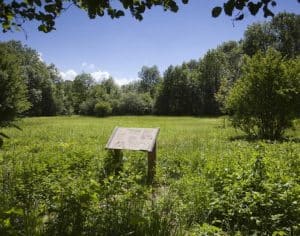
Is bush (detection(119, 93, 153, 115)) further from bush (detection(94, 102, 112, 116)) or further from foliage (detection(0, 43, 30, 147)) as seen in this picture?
foliage (detection(0, 43, 30, 147))

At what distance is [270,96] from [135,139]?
37.4ft

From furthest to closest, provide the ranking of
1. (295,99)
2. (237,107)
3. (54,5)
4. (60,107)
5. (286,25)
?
(60,107), (286,25), (237,107), (295,99), (54,5)

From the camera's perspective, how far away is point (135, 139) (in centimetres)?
930

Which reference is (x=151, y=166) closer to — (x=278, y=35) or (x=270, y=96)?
(x=270, y=96)

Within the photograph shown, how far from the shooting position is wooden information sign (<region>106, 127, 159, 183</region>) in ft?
29.0

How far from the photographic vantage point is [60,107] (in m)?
70.8

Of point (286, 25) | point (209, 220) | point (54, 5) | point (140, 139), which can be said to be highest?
point (286, 25)

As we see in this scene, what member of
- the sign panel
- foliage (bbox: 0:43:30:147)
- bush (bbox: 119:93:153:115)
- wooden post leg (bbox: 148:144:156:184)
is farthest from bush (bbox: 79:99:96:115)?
wooden post leg (bbox: 148:144:156:184)

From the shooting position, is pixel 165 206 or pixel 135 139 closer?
pixel 165 206

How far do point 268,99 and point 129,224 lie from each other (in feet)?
48.7

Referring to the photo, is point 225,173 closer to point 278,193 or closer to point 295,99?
point 278,193

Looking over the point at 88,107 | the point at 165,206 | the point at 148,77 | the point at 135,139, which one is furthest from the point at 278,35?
the point at 165,206

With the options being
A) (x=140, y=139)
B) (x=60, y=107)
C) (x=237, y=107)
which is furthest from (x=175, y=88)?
(x=140, y=139)

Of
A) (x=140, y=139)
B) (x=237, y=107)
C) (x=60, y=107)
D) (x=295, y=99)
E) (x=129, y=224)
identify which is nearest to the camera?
(x=129, y=224)
